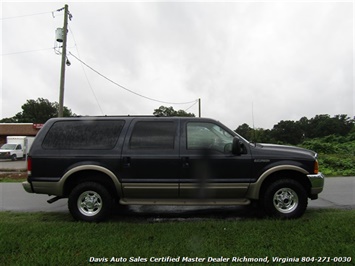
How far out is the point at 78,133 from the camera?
5.20 m

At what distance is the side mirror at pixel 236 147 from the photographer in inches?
191

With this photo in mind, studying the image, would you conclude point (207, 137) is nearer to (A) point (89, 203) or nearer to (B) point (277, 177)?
(B) point (277, 177)

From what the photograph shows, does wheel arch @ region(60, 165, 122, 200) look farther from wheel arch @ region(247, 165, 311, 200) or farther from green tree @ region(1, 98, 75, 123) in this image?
green tree @ region(1, 98, 75, 123)

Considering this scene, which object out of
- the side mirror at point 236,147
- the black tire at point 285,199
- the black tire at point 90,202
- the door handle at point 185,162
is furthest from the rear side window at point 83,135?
the black tire at point 285,199

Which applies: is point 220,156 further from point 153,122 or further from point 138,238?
point 138,238

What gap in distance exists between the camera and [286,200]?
5.02 meters

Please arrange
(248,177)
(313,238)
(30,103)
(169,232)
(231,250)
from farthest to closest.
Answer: (30,103), (248,177), (169,232), (313,238), (231,250)

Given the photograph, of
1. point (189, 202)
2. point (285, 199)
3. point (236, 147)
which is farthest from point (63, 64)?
point (285, 199)

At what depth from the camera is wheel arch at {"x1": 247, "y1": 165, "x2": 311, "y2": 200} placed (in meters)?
4.93

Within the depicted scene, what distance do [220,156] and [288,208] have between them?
5.09 ft

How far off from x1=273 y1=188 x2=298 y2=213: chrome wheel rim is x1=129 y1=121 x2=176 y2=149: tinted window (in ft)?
6.94

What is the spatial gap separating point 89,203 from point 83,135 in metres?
1.25

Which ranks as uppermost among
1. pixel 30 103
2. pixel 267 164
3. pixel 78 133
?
pixel 30 103

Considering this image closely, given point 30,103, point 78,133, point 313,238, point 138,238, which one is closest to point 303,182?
point 313,238
